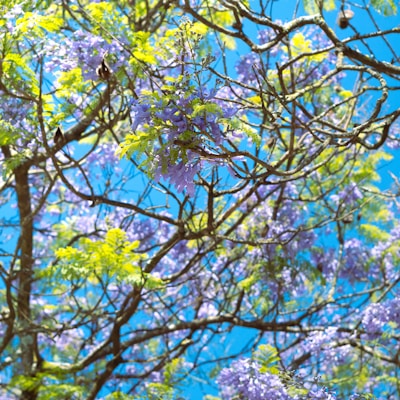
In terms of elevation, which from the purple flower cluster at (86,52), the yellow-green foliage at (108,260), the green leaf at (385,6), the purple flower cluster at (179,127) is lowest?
the purple flower cluster at (179,127)

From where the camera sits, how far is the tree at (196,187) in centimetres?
302

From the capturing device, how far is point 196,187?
5.04 metres

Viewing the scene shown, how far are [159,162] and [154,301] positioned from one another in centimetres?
483

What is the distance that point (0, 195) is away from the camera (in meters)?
7.23

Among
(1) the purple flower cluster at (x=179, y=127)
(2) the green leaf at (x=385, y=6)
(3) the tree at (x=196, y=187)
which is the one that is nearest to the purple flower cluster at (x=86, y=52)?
(3) the tree at (x=196, y=187)

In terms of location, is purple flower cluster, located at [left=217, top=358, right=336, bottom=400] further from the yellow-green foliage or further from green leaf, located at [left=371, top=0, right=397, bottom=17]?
green leaf, located at [left=371, top=0, right=397, bottom=17]

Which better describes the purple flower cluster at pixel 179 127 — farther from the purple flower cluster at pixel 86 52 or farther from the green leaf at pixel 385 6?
the purple flower cluster at pixel 86 52

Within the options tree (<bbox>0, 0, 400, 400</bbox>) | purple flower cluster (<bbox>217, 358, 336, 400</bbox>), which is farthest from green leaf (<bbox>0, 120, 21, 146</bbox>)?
purple flower cluster (<bbox>217, 358, 336, 400</bbox>)

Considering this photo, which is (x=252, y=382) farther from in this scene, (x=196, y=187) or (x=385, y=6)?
(x=385, y=6)

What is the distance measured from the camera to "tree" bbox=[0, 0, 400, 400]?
3.02 metres

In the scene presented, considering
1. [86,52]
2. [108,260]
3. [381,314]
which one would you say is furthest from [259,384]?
[86,52]

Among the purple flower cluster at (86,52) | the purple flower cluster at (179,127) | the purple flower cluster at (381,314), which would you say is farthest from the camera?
the purple flower cluster at (381,314)

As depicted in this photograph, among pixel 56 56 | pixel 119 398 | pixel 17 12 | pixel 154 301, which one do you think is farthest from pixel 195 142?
pixel 154 301

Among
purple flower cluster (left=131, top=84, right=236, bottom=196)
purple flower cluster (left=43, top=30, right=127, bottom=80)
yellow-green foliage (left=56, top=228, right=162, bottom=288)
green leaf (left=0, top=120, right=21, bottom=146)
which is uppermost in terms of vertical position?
purple flower cluster (left=43, top=30, right=127, bottom=80)
